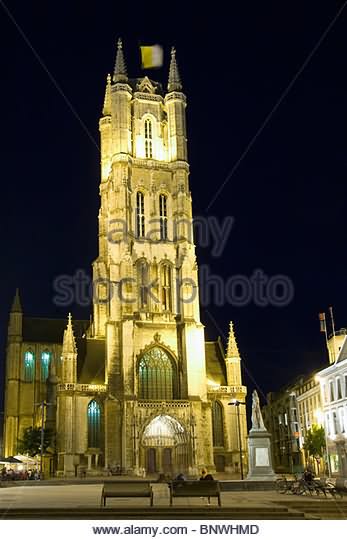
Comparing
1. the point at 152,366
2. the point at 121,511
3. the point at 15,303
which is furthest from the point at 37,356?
the point at 121,511

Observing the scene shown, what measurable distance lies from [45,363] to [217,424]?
28822mm

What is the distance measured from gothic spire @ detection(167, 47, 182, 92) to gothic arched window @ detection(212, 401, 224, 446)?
35658 mm

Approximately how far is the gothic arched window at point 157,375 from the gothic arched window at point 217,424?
5.09m

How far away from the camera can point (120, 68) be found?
70000 millimetres

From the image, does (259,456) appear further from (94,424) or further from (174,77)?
(174,77)

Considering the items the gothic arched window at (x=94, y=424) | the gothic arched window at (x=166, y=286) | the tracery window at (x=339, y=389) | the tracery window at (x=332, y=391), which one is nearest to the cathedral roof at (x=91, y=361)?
the gothic arched window at (x=94, y=424)

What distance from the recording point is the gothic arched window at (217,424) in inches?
2404

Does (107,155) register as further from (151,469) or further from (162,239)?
(151,469)

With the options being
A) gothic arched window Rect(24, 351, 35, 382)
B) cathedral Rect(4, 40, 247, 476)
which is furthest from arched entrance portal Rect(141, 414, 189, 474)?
gothic arched window Rect(24, 351, 35, 382)

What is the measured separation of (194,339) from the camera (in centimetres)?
6016

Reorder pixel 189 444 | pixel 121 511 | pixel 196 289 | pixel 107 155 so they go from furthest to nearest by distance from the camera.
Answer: pixel 107 155, pixel 196 289, pixel 189 444, pixel 121 511

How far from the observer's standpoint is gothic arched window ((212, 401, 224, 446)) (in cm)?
6107

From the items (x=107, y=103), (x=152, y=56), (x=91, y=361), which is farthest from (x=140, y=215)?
(x=152, y=56)
